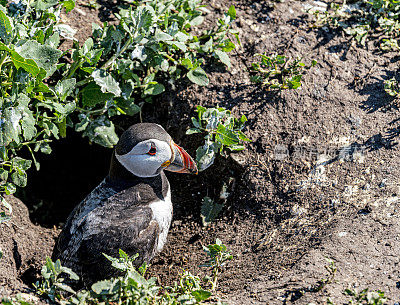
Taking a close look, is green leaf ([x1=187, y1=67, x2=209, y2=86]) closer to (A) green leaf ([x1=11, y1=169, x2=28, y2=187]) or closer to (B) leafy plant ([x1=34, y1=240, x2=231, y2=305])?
(A) green leaf ([x1=11, y1=169, x2=28, y2=187])

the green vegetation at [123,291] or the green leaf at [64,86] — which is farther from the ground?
the green leaf at [64,86]

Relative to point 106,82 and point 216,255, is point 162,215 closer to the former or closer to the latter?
point 216,255

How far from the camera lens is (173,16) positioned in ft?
13.8

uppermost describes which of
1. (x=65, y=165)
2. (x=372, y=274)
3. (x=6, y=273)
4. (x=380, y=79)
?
(x=380, y=79)

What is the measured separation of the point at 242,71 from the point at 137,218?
189 centimetres

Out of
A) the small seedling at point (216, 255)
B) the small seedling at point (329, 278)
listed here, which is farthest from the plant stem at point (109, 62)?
the small seedling at point (329, 278)

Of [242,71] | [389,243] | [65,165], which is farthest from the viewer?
[65,165]

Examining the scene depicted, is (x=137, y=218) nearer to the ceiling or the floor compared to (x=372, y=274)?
nearer to the floor

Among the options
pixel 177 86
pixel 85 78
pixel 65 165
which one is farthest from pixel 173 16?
pixel 65 165

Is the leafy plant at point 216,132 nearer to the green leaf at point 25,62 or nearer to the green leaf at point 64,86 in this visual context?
the green leaf at point 64,86

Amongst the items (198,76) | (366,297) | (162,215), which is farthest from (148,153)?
(366,297)

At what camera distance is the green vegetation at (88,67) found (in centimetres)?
321

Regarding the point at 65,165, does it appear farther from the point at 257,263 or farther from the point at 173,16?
the point at 257,263

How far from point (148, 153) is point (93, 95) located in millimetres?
784
